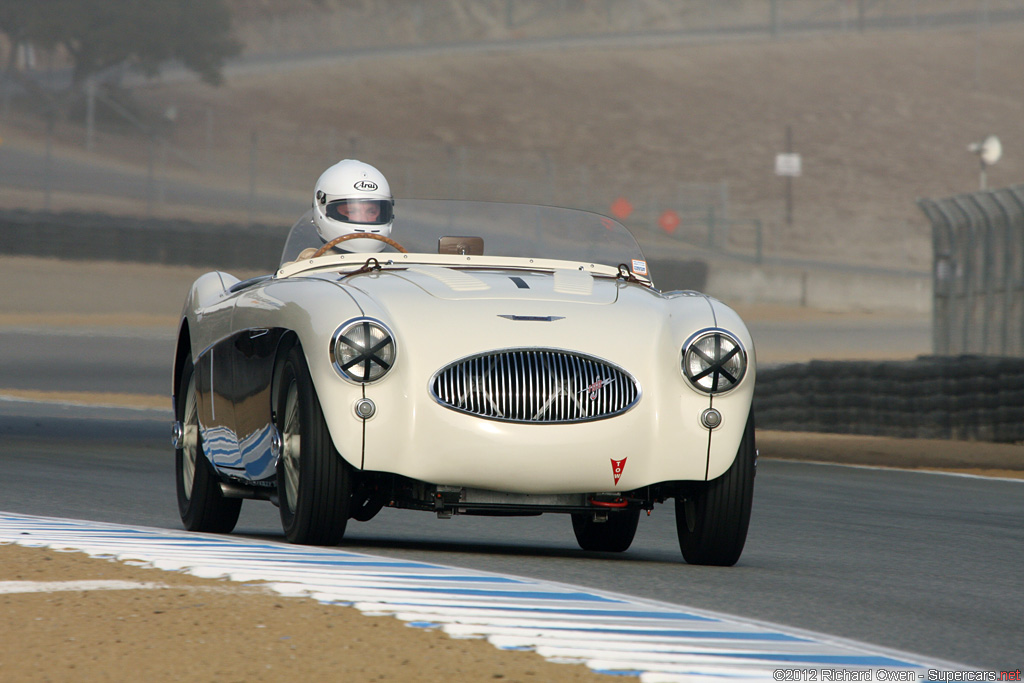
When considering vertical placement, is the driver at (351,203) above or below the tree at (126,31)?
below

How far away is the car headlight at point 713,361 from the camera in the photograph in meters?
6.27

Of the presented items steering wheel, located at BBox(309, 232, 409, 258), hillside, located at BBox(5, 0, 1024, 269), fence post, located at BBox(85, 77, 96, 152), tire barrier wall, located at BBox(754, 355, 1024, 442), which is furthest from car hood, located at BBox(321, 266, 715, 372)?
fence post, located at BBox(85, 77, 96, 152)

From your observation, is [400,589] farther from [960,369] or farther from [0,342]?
[0,342]

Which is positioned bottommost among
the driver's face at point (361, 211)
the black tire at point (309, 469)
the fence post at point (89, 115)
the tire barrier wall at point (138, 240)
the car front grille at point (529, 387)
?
the black tire at point (309, 469)

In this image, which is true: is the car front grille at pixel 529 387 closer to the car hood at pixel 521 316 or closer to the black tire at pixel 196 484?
the car hood at pixel 521 316

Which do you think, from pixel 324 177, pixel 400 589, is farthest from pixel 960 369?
pixel 400 589

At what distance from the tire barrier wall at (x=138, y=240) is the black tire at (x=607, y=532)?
30978 millimetres

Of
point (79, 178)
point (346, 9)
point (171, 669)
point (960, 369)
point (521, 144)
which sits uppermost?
point (346, 9)

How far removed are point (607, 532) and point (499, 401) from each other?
1813 mm

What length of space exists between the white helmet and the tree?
62436mm

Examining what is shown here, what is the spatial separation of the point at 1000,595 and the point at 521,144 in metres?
73.5

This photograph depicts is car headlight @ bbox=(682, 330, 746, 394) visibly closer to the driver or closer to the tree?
the driver

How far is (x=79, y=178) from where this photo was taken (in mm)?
55031

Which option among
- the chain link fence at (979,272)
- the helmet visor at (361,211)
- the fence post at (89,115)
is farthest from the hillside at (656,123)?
the helmet visor at (361,211)
